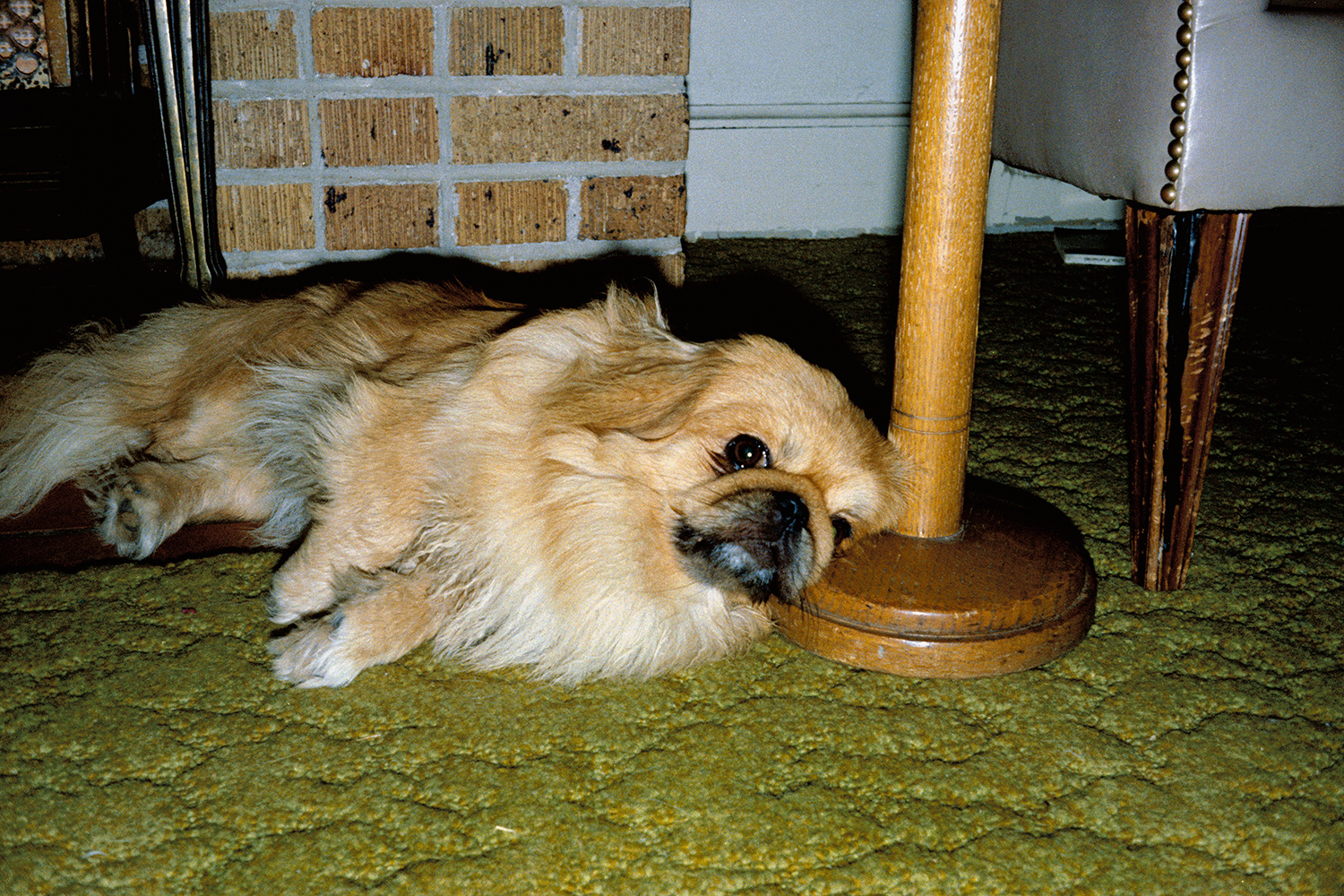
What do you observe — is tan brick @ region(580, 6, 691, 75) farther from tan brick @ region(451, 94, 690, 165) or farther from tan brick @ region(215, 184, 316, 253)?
tan brick @ region(215, 184, 316, 253)

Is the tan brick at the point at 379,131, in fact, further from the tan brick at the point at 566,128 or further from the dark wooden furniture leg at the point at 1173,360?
the dark wooden furniture leg at the point at 1173,360

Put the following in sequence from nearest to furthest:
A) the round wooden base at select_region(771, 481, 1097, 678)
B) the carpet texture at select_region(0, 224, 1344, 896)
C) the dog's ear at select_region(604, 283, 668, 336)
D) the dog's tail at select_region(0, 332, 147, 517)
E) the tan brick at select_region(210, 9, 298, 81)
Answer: the carpet texture at select_region(0, 224, 1344, 896) → the round wooden base at select_region(771, 481, 1097, 678) → the dog's ear at select_region(604, 283, 668, 336) → the dog's tail at select_region(0, 332, 147, 517) → the tan brick at select_region(210, 9, 298, 81)

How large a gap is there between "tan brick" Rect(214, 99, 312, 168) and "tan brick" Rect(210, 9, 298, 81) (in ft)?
0.20

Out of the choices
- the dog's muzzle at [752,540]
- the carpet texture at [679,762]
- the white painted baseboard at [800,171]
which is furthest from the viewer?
the white painted baseboard at [800,171]

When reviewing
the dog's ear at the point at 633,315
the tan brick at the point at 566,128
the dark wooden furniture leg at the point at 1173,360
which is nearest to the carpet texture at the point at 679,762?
the dark wooden furniture leg at the point at 1173,360

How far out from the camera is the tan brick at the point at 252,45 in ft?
7.05

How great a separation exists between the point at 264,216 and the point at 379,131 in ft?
1.08

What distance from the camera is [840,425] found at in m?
1.39

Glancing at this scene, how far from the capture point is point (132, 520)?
5.33 feet

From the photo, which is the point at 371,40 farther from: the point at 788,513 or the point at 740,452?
the point at 788,513

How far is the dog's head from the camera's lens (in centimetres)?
129

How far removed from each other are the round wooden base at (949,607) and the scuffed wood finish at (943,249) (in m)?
0.07

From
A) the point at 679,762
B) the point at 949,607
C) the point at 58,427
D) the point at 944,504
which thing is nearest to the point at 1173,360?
the point at 944,504

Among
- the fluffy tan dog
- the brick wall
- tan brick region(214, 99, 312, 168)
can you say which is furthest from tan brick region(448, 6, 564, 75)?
the fluffy tan dog
